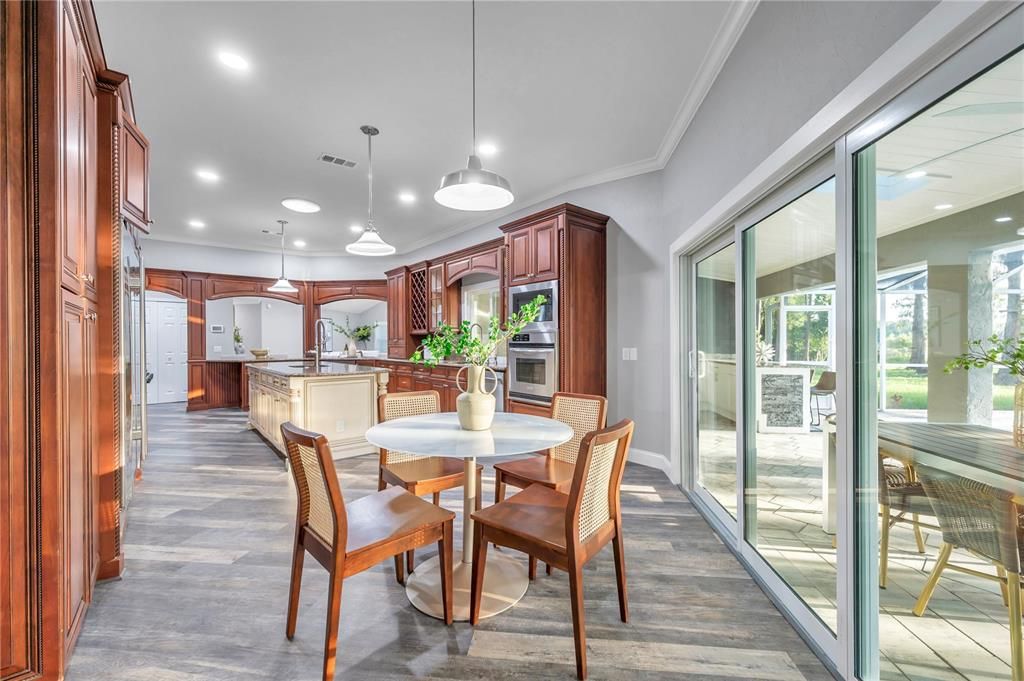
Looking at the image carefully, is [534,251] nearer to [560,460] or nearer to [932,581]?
[560,460]

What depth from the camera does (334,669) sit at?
1424mm

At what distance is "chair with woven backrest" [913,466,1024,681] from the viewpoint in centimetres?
98

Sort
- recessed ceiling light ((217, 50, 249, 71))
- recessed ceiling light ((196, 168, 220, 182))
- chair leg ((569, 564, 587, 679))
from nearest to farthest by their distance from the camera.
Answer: chair leg ((569, 564, 587, 679)) < recessed ceiling light ((217, 50, 249, 71)) < recessed ceiling light ((196, 168, 220, 182))

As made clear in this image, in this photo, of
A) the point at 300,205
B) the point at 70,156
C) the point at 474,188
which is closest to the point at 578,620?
the point at 474,188

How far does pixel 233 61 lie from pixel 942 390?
3644 mm

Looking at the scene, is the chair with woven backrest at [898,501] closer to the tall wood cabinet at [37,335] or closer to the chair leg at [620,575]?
the chair leg at [620,575]

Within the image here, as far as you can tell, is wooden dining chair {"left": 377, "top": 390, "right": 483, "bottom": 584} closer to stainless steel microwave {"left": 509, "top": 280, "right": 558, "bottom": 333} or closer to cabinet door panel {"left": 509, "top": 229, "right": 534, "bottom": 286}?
stainless steel microwave {"left": 509, "top": 280, "right": 558, "bottom": 333}

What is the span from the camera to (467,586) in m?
1.97

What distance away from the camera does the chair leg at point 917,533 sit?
1.20m

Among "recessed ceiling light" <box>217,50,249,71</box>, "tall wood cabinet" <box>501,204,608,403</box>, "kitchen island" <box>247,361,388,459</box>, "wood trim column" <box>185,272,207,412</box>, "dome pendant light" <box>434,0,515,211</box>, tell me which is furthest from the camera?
"wood trim column" <box>185,272,207,412</box>

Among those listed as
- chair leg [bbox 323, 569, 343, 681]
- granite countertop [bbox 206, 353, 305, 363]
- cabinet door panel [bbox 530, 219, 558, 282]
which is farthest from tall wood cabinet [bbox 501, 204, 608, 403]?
granite countertop [bbox 206, 353, 305, 363]

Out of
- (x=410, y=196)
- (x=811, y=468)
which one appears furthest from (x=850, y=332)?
(x=410, y=196)

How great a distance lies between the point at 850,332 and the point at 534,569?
170cm

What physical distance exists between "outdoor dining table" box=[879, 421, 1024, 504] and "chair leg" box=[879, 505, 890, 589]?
20cm
